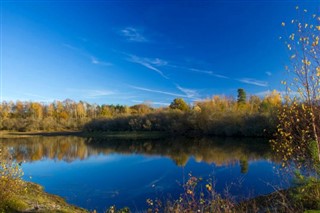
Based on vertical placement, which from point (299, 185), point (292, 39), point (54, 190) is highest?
point (292, 39)

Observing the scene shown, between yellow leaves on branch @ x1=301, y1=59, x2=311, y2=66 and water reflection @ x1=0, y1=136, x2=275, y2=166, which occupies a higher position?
yellow leaves on branch @ x1=301, y1=59, x2=311, y2=66

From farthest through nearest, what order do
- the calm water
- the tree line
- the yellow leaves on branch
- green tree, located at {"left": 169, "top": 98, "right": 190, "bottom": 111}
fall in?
1. green tree, located at {"left": 169, "top": 98, "right": 190, "bottom": 111}
2. the tree line
3. the calm water
4. the yellow leaves on branch

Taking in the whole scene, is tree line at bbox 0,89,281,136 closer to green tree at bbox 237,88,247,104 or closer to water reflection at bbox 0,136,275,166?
green tree at bbox 237,88,247,104

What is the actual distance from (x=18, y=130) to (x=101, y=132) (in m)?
22.0

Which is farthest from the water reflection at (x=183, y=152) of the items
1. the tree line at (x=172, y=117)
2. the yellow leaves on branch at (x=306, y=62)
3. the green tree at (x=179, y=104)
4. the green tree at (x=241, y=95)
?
the green tree at (x=241, y=95)

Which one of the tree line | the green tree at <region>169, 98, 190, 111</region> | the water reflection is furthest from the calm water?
the green tree at <region>169, 98, 190, 111</region>

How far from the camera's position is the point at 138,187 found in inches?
596

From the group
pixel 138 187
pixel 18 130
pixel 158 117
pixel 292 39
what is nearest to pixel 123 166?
pixel 138 187

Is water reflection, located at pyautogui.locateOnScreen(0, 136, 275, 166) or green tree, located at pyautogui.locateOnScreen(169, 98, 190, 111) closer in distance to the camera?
water reflection, located at pyautogui.locateOnScreen(0, 136, 275, 166)

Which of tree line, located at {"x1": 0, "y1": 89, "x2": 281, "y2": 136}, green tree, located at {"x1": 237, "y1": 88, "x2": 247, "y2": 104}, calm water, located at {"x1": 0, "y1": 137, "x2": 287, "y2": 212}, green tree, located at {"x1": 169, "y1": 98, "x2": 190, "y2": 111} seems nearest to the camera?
calm water, located at {"x1": 0, "y1": 137, "x2": 287, "y2": 212}

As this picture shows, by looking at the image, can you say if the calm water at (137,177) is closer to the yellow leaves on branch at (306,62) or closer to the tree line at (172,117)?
the yellow leaves on branch at (306,62)

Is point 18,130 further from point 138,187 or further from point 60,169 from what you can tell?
point 138,187

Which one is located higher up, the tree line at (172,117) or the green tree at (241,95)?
the green tree at (241,95)

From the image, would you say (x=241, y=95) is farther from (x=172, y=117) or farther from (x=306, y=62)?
(x=306, y=62)
